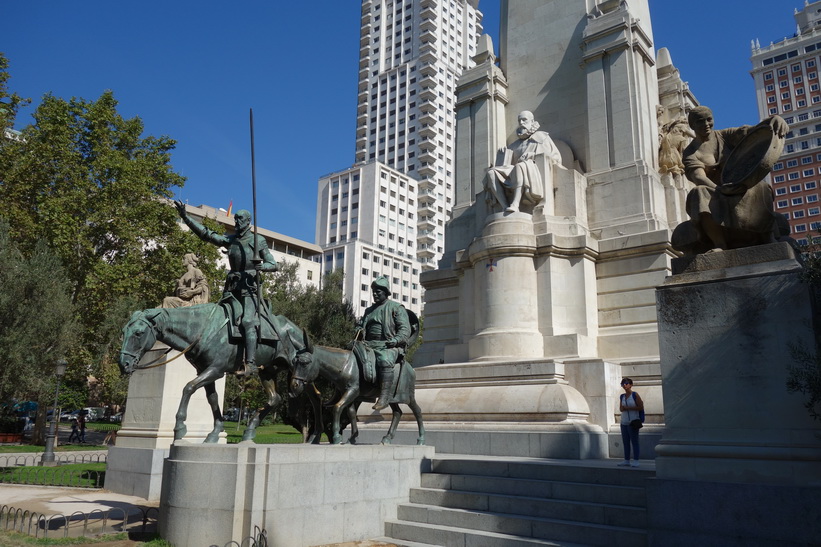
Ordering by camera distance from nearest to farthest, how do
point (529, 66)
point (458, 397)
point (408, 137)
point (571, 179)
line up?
point (458, 397) < point (571, 179) < point (529, 66) < point (408, 137)

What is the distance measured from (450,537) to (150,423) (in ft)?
29.9

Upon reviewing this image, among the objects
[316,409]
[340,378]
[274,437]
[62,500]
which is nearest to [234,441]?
[274,437]

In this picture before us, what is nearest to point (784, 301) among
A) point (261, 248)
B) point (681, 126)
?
point (261, 248)

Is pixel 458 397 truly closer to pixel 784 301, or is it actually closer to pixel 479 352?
pixel 479 352

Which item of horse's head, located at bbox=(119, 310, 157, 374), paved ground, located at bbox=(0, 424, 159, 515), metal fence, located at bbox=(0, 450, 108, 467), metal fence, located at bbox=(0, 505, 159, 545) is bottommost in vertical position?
metal fence, located at bbox=(0, 450, 108, 467)

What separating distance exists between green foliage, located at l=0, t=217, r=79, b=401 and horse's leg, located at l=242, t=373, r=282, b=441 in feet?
40.7

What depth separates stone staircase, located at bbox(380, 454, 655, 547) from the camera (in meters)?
7.82

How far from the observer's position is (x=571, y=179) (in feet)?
56.7

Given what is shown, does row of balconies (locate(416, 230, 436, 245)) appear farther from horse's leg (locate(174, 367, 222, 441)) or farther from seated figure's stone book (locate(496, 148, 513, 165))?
horse's leg (locate(174, 367, 222, 441))

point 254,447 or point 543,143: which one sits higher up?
point 543,143

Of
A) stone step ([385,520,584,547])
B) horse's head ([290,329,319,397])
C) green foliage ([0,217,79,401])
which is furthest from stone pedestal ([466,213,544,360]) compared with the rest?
green foliage ([0,217,79,401])

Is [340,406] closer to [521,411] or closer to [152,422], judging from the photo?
[521,411]

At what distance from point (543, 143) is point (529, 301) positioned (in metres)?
4.97

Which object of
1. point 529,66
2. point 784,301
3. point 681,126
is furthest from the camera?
point 529,66
